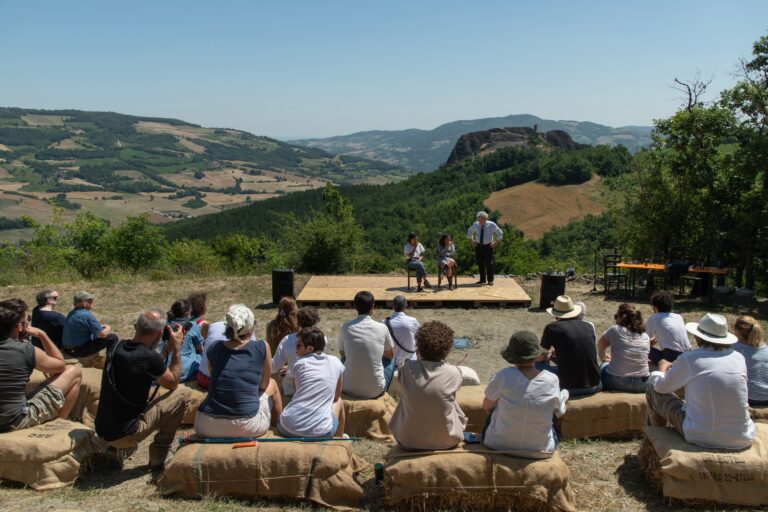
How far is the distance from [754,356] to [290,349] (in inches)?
154

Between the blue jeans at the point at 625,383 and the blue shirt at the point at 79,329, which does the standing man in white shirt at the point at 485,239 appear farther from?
the blue shirt at the point at 79,329

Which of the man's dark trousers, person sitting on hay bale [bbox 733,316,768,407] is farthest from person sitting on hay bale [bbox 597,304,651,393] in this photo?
the man's dark trousers

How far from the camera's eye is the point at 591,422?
5543 millimetres

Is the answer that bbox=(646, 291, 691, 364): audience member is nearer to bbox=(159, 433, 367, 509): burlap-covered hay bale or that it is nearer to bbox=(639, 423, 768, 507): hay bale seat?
bbox=(639, 423, 768, 507): hay bale seat

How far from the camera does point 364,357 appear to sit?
5.66 meters

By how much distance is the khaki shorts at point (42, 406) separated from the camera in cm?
470

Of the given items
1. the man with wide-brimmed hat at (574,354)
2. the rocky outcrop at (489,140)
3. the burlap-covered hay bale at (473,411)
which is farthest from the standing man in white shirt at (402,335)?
the rocky outcrop at (489,140)

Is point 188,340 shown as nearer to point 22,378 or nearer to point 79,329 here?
point 79,329

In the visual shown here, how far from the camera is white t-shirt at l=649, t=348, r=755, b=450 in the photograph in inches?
168

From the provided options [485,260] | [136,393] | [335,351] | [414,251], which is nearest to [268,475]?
[136,393]

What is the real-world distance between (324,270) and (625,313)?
38.9ft

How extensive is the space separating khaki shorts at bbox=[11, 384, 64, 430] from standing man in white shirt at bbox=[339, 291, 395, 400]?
238cm

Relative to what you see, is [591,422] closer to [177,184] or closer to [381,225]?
[381,225]

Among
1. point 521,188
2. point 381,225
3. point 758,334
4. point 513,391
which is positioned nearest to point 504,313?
point 758,334
